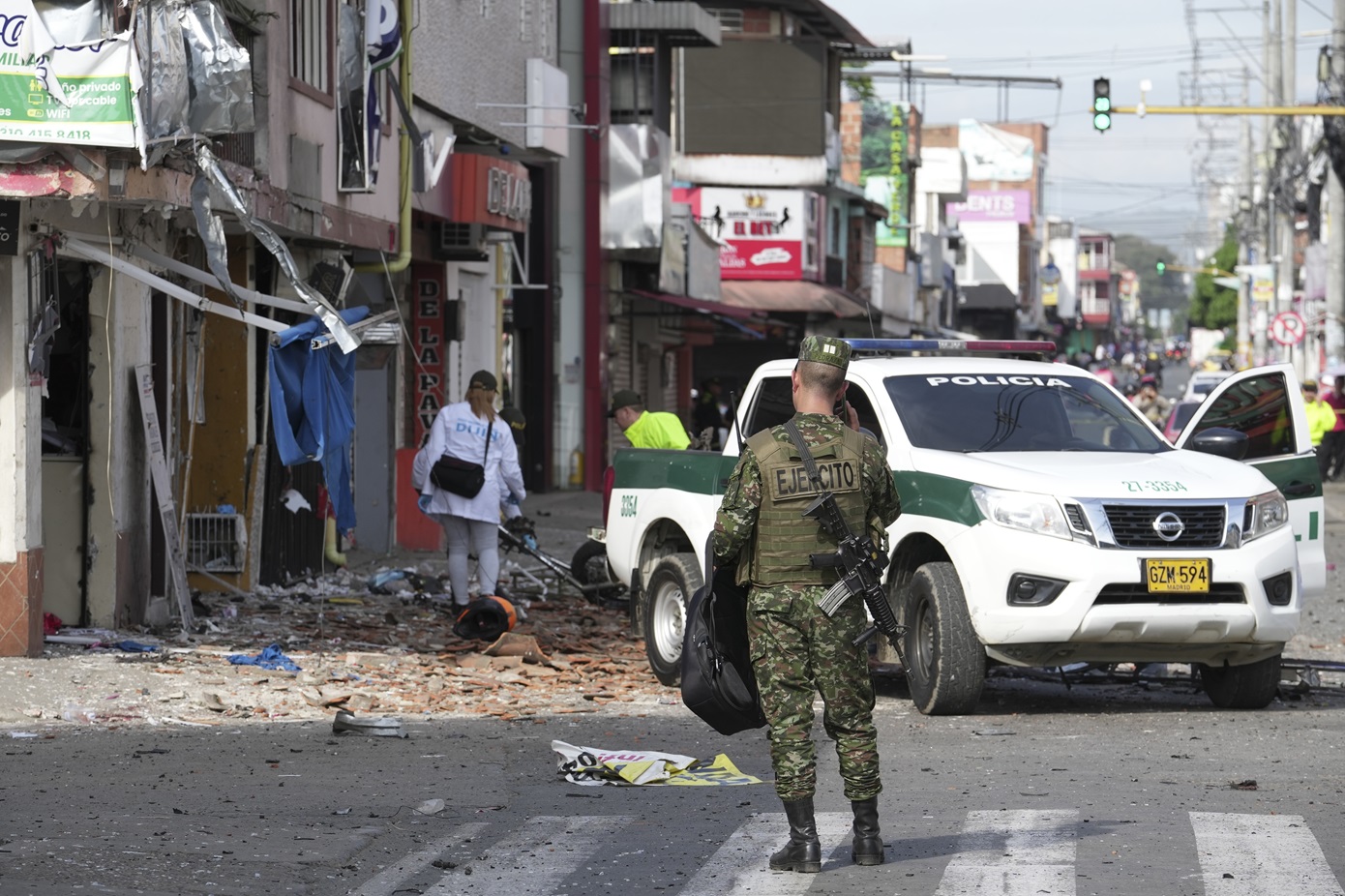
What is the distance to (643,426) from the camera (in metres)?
15.7

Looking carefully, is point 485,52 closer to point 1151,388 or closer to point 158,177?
point 158,177

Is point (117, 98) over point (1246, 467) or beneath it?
over

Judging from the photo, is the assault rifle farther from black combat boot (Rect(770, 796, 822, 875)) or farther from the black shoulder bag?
the black shoulder bag

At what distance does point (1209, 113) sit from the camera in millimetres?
26875

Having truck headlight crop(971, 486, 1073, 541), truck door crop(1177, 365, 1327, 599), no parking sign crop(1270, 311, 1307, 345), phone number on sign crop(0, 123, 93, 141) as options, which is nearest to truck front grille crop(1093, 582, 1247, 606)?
truck headlight crop(971, 486, 1073, 541)

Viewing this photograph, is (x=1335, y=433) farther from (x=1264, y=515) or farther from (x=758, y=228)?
(x=1264, y=515)

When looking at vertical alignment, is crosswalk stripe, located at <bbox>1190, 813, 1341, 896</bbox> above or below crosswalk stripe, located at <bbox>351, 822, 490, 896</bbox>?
above

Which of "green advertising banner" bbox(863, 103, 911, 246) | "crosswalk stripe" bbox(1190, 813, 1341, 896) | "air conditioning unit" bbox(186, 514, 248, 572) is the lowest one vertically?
"crosswalk stripe" bbox(1190, 813, 1341, 896)

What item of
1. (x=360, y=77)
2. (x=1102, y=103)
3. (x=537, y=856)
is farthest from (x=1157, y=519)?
(x=1102, y=103)

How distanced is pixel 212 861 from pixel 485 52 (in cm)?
1733

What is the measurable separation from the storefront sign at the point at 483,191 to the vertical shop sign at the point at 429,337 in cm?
94

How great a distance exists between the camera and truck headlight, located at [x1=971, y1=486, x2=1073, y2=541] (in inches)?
413

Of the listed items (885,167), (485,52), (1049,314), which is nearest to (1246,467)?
(485,52)

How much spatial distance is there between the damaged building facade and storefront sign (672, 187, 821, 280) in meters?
28.9
